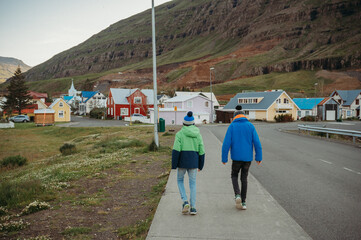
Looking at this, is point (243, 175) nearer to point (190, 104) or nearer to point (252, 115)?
point (190, 104)

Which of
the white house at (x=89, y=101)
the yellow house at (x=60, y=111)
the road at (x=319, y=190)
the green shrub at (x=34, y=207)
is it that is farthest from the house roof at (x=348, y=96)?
the green shrub at (x=34, y=207)

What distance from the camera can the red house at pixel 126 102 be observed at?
A: 71000 mm

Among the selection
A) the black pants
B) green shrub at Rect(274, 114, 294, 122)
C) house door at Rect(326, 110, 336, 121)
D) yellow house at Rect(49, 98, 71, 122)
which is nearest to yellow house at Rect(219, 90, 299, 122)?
green shrub at Rect(274, 114, 294, 122)

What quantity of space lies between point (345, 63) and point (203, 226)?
6836 inches

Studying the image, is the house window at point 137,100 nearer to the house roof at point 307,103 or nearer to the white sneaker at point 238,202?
the house roof at point 307,103

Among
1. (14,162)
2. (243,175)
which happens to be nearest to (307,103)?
(14,162)

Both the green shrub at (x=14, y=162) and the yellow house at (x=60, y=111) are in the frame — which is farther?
the yellow house at (x=60, y=111)

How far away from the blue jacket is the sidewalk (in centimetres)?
107

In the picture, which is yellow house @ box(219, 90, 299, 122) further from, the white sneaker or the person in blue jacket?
the white sneaker

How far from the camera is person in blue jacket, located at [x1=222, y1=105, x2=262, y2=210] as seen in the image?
19.9 feet

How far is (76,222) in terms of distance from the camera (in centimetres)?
558

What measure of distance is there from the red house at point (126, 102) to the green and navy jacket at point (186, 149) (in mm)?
63984

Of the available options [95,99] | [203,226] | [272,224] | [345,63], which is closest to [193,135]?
[203,226]

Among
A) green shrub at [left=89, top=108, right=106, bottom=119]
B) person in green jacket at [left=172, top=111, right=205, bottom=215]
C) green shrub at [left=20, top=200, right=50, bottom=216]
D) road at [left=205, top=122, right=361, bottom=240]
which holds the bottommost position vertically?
road at [left=205, top=122, right=361, bottom=240]
